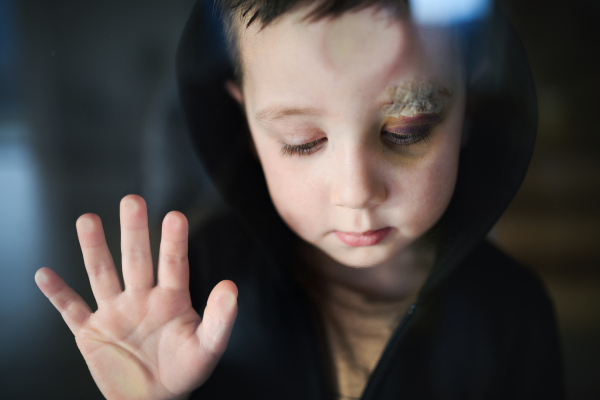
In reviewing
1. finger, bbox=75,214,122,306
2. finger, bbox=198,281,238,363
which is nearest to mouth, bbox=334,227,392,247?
finger, bbox=198,281,238,363

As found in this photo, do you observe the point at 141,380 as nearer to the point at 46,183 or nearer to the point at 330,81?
the point at 46,183

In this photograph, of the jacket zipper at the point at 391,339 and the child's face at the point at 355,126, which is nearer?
the child's face at the point at 355,126

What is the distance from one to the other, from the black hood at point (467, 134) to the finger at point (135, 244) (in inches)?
3.0

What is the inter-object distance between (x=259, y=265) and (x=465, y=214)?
0.72 ft

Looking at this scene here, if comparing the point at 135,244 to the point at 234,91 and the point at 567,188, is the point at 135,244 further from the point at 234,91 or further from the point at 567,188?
the point at 567,188

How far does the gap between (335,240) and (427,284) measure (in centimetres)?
12

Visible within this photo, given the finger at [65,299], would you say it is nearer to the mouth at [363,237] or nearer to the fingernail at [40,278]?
the fingernail at [40,278]

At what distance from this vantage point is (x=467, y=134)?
1.31 feet

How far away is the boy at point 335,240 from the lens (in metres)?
0.33

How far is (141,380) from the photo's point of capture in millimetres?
389

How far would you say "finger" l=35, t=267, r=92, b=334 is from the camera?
389 millimetres

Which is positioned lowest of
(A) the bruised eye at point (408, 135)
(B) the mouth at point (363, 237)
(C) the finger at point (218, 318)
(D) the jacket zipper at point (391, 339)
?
(D) the jacket zipper at point (391, 339)

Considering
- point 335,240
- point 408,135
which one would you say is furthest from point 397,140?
point 335,240

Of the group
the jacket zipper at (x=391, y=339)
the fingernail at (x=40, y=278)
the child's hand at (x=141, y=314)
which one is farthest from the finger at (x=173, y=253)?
the jacket zipper at (x=391, y=339)
